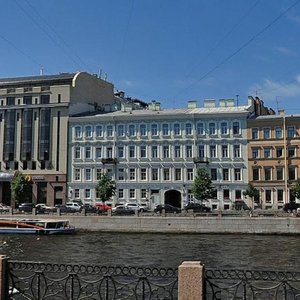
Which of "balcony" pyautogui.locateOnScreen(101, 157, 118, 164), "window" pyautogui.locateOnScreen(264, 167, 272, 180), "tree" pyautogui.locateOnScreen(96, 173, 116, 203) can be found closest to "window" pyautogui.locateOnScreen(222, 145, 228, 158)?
"window" pyautogui.locateOnScreen(264, 167, 272, 180)

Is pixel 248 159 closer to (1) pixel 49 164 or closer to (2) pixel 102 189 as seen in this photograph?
(2) pixel 102 189

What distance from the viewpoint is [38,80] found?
2208 inches

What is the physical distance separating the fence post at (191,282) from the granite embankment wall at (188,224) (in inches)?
1162

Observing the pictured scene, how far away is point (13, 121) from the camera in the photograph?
55562mm

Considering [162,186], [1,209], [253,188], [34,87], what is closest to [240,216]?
[253,188]

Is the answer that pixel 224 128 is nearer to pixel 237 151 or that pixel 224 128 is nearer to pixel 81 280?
pixel 237 151

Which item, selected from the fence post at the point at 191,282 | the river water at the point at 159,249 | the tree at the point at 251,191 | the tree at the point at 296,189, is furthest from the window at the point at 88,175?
the fence post at the point at 191,282

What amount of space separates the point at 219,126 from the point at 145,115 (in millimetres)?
7903

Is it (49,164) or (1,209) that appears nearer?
(1,209)

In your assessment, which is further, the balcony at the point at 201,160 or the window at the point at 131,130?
the window at the point at 131,130

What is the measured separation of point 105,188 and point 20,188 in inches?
396

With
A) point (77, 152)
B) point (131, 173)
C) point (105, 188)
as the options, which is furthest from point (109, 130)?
point (105, 188)

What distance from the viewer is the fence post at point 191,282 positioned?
7.71 metres

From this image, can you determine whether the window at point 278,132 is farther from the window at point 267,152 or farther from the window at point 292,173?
the window at point 292,173
